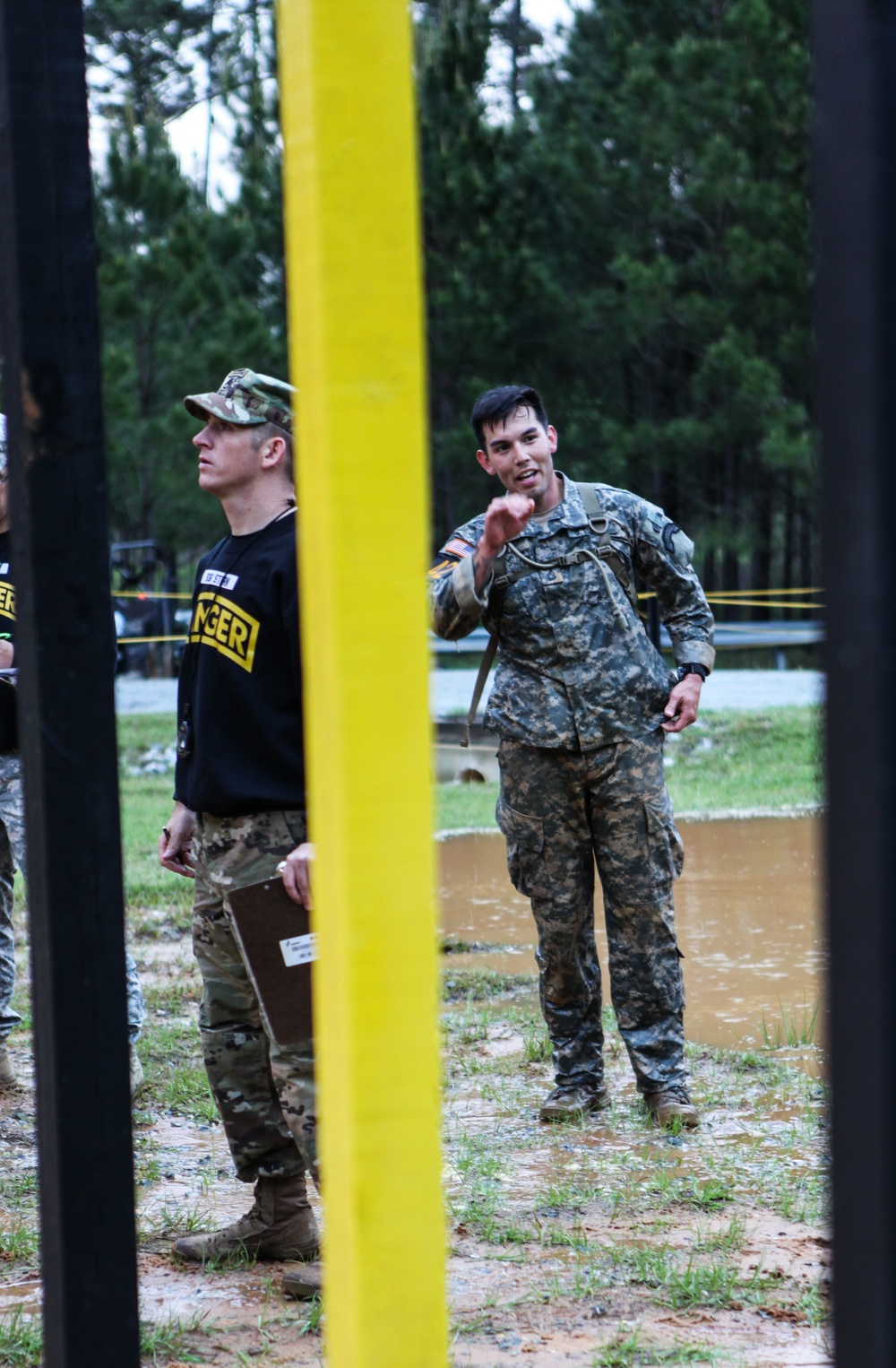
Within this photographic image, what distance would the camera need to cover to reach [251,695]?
3395mm

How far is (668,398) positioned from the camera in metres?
27.5

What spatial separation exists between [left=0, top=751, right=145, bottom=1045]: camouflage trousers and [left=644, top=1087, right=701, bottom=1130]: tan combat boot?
1574 mm

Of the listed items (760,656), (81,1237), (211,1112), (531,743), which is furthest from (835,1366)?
(760,656)

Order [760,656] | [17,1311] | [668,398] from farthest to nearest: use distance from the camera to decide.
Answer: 1. [668,398]
2. [760,656]
3. [17,1311]

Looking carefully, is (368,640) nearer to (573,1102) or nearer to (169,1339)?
(169,1339)

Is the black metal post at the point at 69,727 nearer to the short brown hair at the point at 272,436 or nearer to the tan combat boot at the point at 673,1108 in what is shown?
the short brown hair at the point at 272,436

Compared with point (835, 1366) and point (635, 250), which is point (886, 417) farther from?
point (635, 250)

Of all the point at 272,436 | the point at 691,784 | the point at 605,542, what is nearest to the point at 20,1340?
the point at 272,436

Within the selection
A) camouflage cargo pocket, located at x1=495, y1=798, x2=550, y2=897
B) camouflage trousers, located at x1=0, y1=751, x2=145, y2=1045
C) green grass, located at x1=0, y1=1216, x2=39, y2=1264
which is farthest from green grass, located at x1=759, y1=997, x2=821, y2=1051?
green grass, located at x1=0, y1=1216, x2=39, y2=1264

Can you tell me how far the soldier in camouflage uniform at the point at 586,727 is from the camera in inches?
176

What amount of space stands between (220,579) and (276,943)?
0.85 metres

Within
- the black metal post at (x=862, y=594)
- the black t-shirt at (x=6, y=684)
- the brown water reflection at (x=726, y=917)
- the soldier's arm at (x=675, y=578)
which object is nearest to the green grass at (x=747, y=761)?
the brown water reflection at (x=726, y=917)

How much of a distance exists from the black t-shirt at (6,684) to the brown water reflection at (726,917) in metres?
2.49

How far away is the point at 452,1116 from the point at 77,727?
8.94 feet
